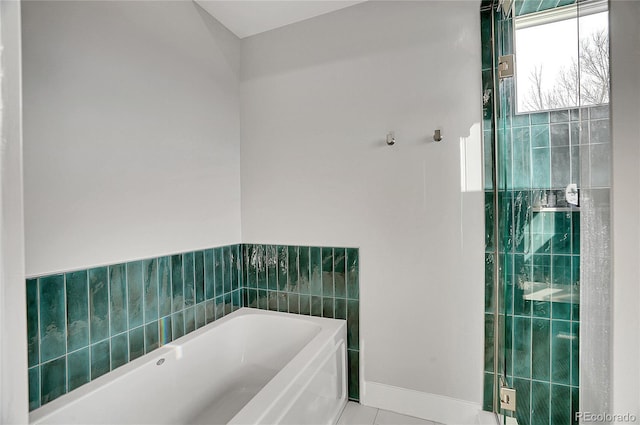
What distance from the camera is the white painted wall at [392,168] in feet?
5.67

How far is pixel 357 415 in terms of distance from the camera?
183 cm

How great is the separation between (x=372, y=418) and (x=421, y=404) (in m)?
0.31

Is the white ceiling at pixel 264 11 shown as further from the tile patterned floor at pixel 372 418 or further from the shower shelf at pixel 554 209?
the tile patterned floor at pixel 372 418

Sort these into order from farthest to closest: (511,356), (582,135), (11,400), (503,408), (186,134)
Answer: (186,134) < (503,408) < (511,356) < (582,135) < (11,400)

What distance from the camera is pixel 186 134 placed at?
1.86 meters

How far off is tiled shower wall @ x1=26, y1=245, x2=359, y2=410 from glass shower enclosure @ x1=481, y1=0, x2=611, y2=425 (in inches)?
34.3

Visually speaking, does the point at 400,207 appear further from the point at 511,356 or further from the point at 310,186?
the point at 511,356

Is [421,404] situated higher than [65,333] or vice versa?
[65,333]

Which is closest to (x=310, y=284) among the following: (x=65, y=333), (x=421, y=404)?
(x=421, y=404)

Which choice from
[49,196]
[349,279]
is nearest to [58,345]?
[49,196]

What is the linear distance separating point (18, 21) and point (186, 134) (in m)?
1.20

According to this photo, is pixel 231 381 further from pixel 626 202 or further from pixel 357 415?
pixel 626 202

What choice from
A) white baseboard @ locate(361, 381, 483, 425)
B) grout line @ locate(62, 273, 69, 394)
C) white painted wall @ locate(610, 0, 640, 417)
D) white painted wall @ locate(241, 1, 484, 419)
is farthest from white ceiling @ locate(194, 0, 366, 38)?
white baseboard @ locate(361, 381, 483, 425)

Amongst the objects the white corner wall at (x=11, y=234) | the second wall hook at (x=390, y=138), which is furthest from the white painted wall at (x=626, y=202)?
the white corner wall at (x=11, y=234)
